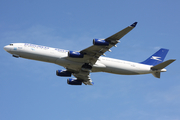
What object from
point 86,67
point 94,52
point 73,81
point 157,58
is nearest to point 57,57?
point 86,67

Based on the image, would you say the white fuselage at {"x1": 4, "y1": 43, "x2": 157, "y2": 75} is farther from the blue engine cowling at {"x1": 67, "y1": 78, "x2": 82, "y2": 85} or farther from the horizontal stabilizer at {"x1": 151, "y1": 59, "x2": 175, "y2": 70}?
the blue engine cowling at {"x1": 67, "y1": 78, "x2": 82, "y2": 85}

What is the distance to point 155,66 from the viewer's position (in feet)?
184

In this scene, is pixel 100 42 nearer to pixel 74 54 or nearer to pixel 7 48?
pixel 74 54

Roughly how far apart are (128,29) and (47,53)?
56.3 feet

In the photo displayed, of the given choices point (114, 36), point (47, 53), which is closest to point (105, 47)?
point (114, 36)

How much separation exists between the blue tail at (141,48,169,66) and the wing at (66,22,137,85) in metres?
14.5

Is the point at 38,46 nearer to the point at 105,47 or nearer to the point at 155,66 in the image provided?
the point at 105,47

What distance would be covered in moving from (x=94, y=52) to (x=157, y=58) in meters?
18.5

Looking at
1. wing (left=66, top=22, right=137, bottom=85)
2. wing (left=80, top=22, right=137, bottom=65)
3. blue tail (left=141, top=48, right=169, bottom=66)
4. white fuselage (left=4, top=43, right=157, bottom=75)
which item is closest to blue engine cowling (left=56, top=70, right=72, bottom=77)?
wing (left=66, top=22, right=137, bottom=85)

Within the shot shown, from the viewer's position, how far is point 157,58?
61.4 metres

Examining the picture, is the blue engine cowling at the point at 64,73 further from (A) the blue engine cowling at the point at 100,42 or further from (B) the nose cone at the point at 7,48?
(A) the blue engine cowling at the point at 100,42

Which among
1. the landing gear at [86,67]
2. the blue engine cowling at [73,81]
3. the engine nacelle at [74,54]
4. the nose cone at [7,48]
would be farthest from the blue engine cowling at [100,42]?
the blue engine cowling at [73,81]

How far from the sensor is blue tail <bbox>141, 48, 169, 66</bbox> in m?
60.5

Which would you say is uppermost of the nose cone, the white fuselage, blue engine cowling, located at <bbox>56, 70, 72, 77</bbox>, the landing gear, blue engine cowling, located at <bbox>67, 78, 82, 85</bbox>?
the nose cone
